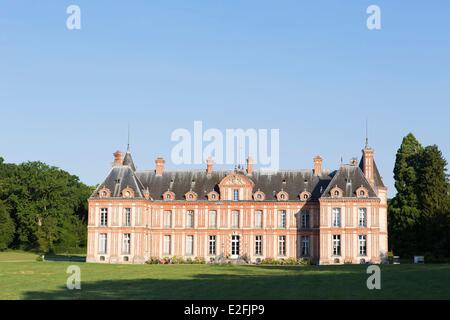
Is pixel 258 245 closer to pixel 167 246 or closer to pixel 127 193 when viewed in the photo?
pixel 167 246

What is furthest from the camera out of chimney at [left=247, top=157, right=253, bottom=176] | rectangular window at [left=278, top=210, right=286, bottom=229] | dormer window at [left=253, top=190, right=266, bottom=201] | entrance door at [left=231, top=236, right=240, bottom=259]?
chimney at [left=247, top=157, right=253, bottom=176]

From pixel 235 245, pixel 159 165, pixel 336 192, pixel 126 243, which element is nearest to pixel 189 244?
pixel 235 245

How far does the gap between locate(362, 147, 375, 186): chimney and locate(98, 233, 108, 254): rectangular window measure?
71.7ft

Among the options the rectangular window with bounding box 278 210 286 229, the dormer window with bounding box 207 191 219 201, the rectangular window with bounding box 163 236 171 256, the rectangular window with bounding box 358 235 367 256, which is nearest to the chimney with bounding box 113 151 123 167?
the rectangular window with bounding box 163 236 171 256

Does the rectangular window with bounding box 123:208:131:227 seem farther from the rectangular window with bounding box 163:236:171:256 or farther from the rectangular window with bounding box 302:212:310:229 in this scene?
the rectangular window with bounding box 302:212:310:229

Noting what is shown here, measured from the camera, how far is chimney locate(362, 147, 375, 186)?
57688mm

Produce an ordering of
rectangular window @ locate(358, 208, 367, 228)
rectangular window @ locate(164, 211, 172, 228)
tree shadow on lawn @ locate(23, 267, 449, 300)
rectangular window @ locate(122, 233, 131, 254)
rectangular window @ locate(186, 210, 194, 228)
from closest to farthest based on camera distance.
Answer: tree shadow on lawn @ locate(23, 267, 449, 300), rectangular window @ locate(358, 208, 367, 228), rectangular window @ locate(122, 233, 131, 254), rectangular window @ locate(186, 210, 194, 228), rectangular window @ locate(164, 211, 172, 228)

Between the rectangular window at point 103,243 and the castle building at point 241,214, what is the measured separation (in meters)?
0.03

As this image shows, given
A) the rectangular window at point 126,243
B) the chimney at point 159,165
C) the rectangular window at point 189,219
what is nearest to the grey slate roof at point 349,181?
the rectangular window at point 189,219

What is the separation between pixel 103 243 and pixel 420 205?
87.9ft

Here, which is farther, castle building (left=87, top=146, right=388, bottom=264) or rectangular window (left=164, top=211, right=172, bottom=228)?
rectangular window (left=164, top=211, right=172, bottom=228)

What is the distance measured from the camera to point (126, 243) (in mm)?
56312

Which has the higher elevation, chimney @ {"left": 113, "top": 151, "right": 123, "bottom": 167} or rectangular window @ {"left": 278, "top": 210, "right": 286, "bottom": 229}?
chimney @ {"left": 113, "top": 151, "right": 123, "bottom": 167}
